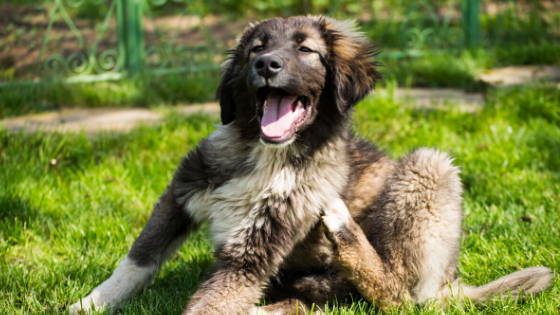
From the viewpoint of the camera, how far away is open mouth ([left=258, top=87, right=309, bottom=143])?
10.5 feet

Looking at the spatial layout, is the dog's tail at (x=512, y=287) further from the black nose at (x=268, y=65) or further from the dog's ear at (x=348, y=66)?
the black nose at (x=268, y=65)

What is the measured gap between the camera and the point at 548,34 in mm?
8672

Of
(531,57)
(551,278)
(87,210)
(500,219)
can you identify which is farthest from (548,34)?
(87,210)

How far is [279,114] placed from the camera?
3.23 meters

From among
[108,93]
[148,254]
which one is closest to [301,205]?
[148,254]

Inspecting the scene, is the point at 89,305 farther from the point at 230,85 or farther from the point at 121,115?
the point at 121,115

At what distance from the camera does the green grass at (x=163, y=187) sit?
11.5 feet

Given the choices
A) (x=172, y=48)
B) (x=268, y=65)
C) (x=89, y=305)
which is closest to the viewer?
(x=268, y=65)

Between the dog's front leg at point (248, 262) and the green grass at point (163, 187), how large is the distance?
1.06ft

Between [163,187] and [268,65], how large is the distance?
1.98 meters

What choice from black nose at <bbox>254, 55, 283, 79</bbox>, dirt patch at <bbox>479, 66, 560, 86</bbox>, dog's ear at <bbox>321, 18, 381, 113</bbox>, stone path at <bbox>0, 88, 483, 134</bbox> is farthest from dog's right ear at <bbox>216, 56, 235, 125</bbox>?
dirt patch at <bbox>479, 66, 560, 86</bbox>

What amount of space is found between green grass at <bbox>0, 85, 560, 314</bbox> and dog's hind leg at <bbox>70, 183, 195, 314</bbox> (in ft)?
0.33

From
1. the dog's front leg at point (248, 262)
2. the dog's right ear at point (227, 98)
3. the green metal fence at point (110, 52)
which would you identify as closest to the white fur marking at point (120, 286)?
the dog's front leg at point (248, 262)

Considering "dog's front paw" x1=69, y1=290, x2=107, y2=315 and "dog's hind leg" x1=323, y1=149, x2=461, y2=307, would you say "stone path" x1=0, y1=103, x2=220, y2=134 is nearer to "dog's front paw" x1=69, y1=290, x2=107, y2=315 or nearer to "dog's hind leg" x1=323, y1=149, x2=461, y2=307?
"dog's front paw" x1=69, y1=290, x2=107, y2=315
